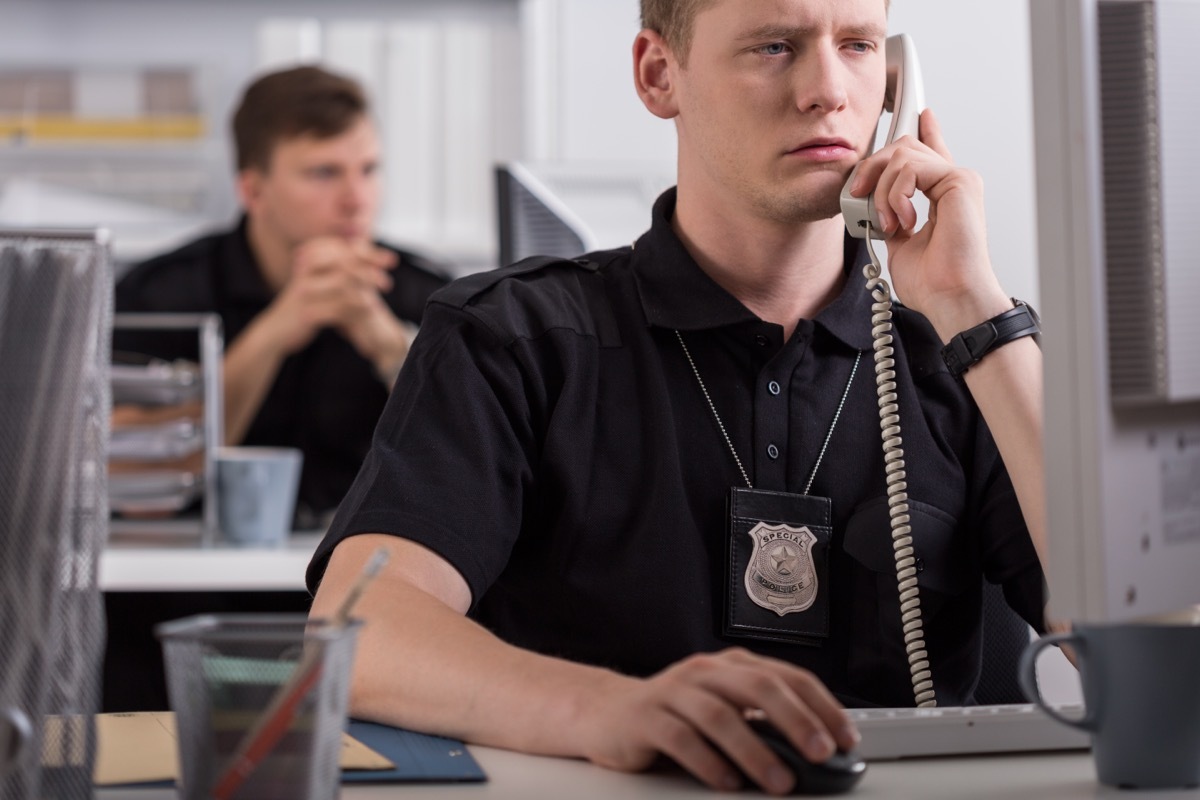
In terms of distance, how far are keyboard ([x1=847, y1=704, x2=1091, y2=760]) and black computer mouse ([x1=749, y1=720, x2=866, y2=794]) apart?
3.4 inches

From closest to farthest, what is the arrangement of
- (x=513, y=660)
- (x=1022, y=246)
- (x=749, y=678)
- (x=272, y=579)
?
(x=749, y=678), (x=513, y=660), (x=1022, y=246), (x=272, y=579)

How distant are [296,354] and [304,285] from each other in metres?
0.18

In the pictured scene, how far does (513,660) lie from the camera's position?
36.7 inches

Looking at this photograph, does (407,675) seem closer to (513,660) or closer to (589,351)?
(513,660)

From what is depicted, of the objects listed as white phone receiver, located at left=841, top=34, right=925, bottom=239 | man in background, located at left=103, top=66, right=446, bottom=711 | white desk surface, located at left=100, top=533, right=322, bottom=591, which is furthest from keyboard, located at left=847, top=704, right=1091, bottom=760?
man in background, located at left=103, top=66, right=446, bottom=711

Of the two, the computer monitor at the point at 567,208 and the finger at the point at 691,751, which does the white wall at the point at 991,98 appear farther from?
the finger at the point at 691,751

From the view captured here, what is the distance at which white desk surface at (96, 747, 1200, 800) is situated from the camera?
2.55 feet

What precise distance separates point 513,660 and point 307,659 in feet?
1.04

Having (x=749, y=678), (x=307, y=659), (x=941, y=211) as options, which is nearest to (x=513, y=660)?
(x=749, y=678)

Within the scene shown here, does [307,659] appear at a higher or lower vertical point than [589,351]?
lower

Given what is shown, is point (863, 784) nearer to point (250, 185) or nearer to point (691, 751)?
point (691, 751)

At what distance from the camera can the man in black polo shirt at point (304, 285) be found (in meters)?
3.19

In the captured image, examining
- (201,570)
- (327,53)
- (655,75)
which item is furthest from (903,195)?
(327,53)

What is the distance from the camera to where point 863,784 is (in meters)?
0.81
